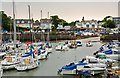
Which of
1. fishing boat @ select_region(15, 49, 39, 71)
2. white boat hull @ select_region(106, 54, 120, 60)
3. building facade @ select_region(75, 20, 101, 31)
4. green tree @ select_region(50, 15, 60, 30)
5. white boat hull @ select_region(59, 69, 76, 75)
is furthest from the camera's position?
building facade @ select_region(75, 20, 101, 31)

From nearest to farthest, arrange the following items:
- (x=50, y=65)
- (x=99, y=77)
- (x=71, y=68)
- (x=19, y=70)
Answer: (x=99, y=77)
(x=71, y=68)
(x=19, y=70)
(x=50, y=65)

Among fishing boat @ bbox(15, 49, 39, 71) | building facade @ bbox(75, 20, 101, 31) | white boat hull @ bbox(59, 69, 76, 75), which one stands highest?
building facade @ bbox(75, 20, 101, 31)

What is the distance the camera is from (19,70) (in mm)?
18516

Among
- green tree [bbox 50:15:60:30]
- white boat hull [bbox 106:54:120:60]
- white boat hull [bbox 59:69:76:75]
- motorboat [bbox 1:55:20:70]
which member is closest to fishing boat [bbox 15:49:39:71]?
motorboat [bbox 1:55:20:70]

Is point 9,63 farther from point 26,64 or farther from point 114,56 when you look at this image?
point 114,56

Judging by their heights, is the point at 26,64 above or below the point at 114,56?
below

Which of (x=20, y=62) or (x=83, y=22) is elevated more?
(x=83, y=22)

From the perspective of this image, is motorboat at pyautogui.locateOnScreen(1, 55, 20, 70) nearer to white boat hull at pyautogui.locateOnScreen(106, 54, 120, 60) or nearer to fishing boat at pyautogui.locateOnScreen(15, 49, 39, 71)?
fishing boat at pyautogui.locateOnScreen(15, 49, 39, 71)

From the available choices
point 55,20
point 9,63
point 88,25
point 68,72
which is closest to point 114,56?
point 68,72

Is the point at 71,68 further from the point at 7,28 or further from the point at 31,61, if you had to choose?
the point at 7,28

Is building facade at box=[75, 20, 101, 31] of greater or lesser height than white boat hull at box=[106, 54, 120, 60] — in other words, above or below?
above

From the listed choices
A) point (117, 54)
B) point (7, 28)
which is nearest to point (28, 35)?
point (7, 28)

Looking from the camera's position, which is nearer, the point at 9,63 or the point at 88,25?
the point at 9,63

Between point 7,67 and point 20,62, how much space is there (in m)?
0.86
